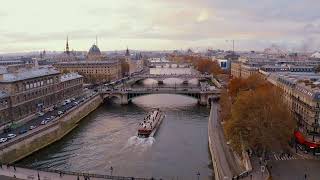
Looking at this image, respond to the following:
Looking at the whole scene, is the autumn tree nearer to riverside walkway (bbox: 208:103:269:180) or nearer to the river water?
riverside walkway (bbox: 208:103:269:180)

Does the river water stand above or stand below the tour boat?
below

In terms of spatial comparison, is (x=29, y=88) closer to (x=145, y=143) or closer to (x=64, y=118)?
(x=64, y=118)

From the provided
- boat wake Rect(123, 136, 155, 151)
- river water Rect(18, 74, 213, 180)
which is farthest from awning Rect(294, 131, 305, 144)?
boat wake Rect(123, 136, 155, 151)

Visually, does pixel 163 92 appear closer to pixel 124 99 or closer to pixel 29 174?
pixel 124 99

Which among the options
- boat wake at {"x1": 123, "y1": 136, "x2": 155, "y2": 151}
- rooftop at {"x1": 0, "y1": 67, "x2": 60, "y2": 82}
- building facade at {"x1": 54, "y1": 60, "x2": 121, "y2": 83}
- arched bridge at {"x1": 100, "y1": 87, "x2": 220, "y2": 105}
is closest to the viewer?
boat wake at {"x1": 123, "y1": 136, "x2": 155, "y2": 151}

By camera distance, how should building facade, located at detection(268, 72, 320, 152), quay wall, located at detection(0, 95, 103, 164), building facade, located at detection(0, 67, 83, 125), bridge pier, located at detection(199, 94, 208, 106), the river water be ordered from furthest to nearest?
bridge pier, located at detection(199, 94, 208, 106) → building facade, located at detection(0, 67, 83, 125) → quay wall, located at detection(0, 95, 103, 164) → building facade, located at detection(268, 72, 320, 152) → the river water

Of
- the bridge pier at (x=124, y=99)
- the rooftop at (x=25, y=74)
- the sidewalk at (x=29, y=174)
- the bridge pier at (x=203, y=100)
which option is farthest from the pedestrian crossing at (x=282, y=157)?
the bridge pier at (x=124, y=99)

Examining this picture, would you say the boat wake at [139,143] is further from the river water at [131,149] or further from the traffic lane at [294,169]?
the traffic lane at [294,169]

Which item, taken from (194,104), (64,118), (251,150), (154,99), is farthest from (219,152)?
(154,99)
